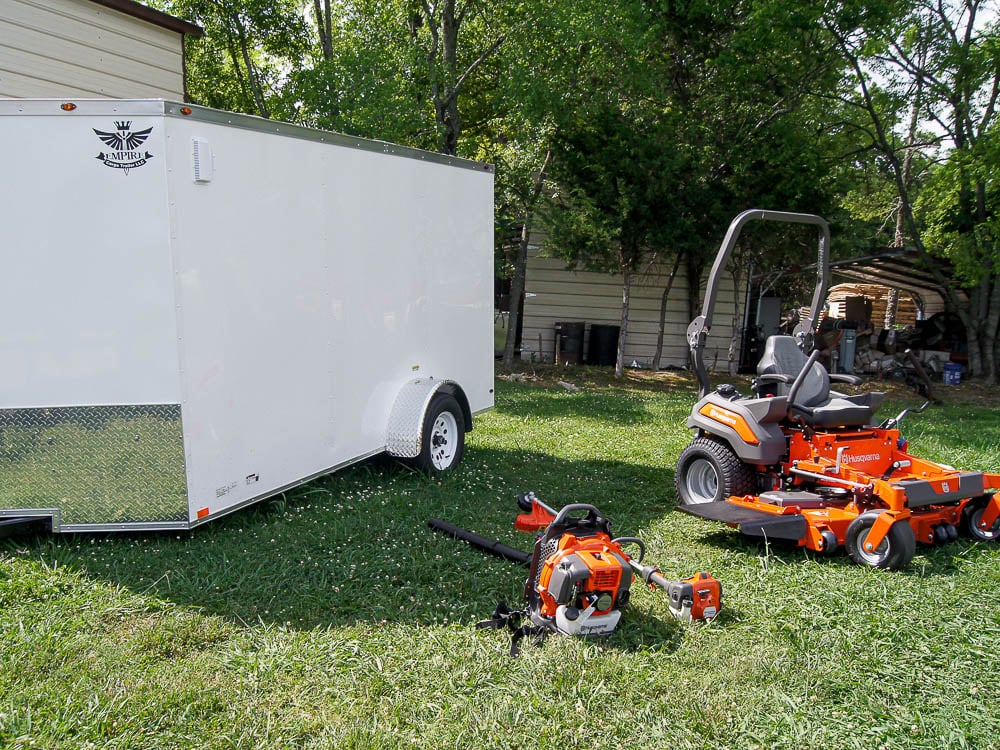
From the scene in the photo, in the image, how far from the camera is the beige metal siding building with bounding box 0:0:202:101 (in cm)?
761

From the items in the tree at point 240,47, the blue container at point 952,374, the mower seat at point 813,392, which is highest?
the tree at point 240,47

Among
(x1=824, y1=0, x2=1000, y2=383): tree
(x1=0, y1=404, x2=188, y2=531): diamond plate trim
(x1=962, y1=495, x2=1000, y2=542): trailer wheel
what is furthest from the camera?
(x1=824, y1=0, x2=1000, y2=383): tree

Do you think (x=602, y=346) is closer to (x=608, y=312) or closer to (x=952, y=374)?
(x=608, y=312)

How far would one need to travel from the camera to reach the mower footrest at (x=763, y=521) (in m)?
5.55

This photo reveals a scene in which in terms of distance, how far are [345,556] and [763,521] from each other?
2832 millimetres

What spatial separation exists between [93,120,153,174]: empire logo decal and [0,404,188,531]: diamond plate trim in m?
1.52

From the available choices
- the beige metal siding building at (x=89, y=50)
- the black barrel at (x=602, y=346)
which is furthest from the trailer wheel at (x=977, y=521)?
the black barrel at (x=602, y=346)

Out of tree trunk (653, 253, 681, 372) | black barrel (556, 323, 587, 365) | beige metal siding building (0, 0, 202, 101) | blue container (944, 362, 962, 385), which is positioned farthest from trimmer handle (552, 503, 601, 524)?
blue container (944, 362, 962, 385)

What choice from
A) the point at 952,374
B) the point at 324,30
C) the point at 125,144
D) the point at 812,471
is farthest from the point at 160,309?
the point at 952,374

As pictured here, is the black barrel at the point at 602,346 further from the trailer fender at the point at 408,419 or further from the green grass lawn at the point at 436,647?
the green grass lawn at the point at 436,647

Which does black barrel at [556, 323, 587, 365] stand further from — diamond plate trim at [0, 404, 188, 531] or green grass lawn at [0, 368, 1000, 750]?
diamond plate trim at [0, 404, 188, 531]

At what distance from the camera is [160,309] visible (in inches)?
201

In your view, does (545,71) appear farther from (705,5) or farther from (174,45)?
(174,45)

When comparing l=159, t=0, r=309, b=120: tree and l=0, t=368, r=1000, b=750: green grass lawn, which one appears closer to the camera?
l=0, t=368, r=1000, b=750: green grass lawn
